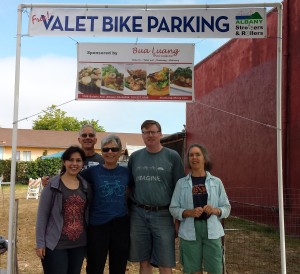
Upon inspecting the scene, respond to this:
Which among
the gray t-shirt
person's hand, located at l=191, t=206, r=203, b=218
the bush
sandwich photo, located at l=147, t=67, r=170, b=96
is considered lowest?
the bush

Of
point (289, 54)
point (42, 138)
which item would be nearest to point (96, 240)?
point (289, 54)

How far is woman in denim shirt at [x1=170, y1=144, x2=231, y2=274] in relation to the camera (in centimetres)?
403

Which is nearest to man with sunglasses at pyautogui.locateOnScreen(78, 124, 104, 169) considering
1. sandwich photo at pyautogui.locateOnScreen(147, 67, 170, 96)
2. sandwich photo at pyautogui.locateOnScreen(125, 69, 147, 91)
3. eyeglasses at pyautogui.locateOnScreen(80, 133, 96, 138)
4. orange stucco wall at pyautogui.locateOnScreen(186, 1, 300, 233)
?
eyeglasses at pyautogui.locateOnScreen(80, 133, 96, 138)

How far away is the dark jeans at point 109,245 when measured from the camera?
13.5 ft

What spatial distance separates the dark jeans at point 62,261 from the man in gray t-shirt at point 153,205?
0.63 metres

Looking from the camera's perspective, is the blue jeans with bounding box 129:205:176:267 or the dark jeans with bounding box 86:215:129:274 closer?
the dark jeans with bounding box 86:215:129:274

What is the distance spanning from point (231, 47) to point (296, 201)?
6459 millimetres

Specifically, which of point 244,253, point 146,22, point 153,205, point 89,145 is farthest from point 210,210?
point 244,253

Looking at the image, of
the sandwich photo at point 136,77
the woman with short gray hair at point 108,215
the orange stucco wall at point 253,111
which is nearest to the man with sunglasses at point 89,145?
the woman with short gray hair at point 108,215

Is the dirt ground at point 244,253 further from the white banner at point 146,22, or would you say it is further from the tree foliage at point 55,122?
the tree foliage at point 55,122

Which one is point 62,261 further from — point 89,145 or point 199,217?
point 89,145

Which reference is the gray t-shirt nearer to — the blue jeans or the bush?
the blue jeans

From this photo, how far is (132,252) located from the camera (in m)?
4.29

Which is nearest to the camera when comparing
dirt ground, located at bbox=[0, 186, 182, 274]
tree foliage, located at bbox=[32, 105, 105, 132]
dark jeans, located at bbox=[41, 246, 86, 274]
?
dark jeans, located at bbox=[41, 246, 86, 274]
